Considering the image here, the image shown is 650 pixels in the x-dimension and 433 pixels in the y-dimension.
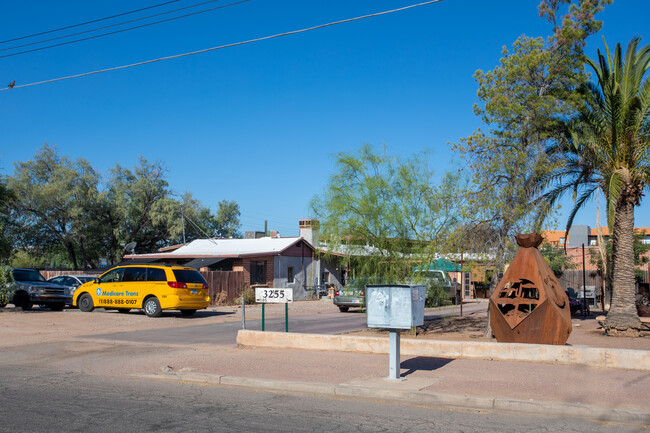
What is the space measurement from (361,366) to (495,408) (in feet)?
10.9

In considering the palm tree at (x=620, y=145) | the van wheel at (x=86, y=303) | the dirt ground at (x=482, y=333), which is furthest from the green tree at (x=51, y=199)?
the palm tree at (x=620, y=145)

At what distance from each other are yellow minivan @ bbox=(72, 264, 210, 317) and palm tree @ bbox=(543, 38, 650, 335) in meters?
12.6

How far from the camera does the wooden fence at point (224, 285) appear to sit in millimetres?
29953

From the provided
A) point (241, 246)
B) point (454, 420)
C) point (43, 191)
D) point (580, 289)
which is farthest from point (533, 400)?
point (43, 191)

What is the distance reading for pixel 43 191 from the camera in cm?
4162

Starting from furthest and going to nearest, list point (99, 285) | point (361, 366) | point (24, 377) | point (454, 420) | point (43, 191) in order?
point (43, 191) → point (99, 285) → point (361, 366) → point (24, 377) → point (454, 420)

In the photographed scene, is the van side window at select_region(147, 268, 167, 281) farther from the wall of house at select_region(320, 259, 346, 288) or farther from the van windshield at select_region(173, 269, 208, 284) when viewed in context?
the wall of house at select_region(320, 259, 346, 288)

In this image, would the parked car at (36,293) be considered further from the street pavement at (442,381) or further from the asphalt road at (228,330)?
the street pavement at (442,381)

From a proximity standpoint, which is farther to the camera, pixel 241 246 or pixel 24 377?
pixel 241 246

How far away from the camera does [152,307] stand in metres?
22.1

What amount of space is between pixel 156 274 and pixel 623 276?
1518 cm

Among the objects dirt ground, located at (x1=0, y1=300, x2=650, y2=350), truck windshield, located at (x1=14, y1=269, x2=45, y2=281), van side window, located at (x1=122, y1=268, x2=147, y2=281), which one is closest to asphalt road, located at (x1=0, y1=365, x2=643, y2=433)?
dirt ground, located at (x1=0, y1=300, x2=650, y2=350)

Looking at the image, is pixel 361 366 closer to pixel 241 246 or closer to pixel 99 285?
pixel 99 285

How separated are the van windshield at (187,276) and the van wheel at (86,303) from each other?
4.39 m
